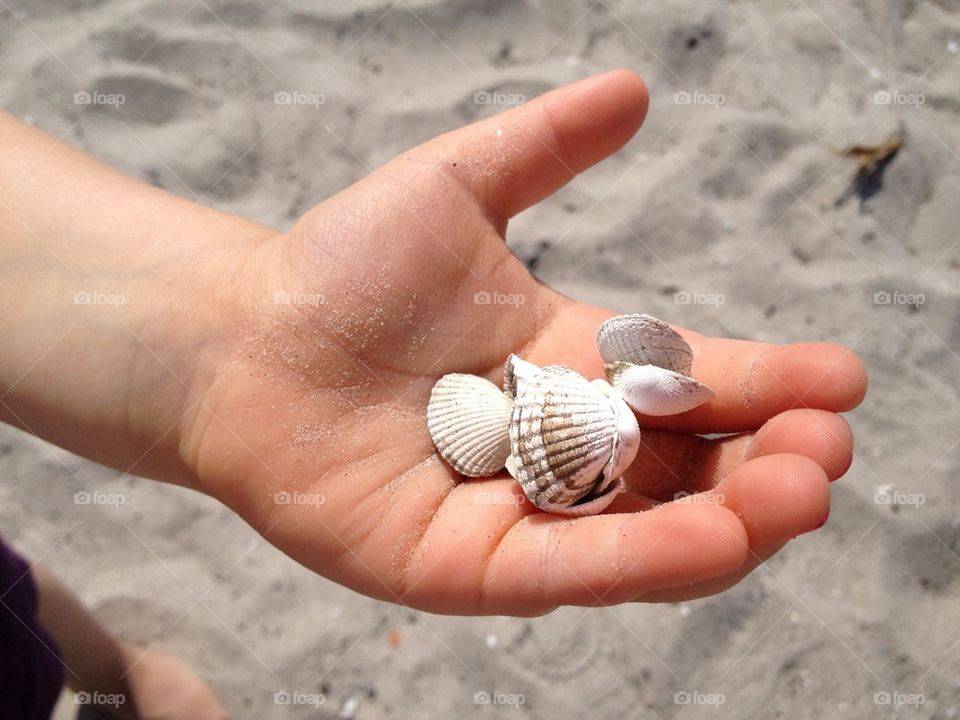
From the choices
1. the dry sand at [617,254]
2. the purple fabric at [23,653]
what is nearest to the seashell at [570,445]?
the dry sand at [617,254]

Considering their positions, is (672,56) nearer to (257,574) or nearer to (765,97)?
(765,97)

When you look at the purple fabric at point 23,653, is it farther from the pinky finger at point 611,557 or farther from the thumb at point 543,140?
the thumb at point 543,140

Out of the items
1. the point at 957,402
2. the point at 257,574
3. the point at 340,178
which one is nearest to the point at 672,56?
the point at 340,178

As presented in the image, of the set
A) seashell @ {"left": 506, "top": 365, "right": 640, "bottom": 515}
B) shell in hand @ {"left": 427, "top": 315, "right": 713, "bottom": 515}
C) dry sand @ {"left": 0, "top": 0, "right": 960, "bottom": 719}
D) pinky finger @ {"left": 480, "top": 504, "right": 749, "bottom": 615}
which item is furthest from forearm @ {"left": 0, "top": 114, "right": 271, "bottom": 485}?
pinky finger @ {"left": 480, "top": 504, "right": 749, "bottom": 615}

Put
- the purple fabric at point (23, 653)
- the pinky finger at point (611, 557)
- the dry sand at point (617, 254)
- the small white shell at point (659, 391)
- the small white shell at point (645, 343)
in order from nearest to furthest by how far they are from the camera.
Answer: the pinky finger at point (611, 557) → the small white shell at point (659, 391) → the small white shell at point (645, 343) → the purple fabric at point (23, 653) → the dry sand at point (617, 254)

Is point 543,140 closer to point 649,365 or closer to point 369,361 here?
point 649,365

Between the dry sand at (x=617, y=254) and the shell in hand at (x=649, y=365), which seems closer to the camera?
the shell in hand at (x=649, y=365)

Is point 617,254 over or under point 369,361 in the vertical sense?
under

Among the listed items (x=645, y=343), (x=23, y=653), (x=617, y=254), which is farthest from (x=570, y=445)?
(x=23, y=653)
